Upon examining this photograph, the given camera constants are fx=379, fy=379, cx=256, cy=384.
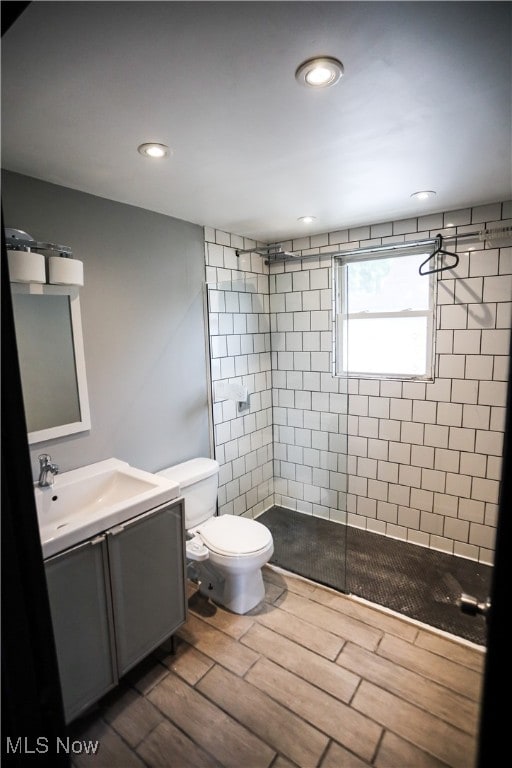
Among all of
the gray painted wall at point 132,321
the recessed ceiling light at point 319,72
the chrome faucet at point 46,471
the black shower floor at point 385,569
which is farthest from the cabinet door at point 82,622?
the recessed ceiling light at point 319,72

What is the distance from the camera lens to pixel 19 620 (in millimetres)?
745

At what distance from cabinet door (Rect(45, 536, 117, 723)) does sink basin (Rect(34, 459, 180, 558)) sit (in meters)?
0.08

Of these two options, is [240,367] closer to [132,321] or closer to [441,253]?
[132,321]

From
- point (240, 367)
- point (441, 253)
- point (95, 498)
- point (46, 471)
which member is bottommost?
point (95, 498)

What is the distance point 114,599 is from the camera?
5.38 ft

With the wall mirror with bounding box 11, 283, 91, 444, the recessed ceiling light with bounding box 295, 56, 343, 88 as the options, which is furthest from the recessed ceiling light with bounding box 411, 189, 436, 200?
the wall mirror with bounding box 11, 283, 91, 444

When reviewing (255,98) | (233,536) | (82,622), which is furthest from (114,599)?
(255,98)

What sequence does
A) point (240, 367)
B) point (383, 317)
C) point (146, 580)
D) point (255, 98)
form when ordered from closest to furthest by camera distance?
point (255, 98), point (146, 580), point (383, 317), point (240, 367)

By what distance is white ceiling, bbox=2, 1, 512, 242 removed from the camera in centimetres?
94

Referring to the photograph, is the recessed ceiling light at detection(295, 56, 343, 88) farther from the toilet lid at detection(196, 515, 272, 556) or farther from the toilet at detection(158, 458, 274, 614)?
the toilet lid at detection(196, 515, 272, 556)

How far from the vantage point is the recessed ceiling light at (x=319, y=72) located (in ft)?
3.54

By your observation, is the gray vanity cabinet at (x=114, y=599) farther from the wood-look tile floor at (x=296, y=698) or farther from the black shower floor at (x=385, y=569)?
the black shower floor at (x=385, y=569)

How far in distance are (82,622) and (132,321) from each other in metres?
1.52

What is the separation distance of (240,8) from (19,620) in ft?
4.69
